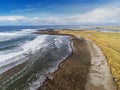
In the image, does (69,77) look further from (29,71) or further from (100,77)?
(29,71)

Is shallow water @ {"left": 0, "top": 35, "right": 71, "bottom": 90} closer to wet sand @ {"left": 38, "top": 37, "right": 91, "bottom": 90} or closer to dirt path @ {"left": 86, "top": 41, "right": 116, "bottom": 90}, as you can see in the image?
wet sand @ {"left": 38, "top": 37, "right": 91, "bottom": 90}

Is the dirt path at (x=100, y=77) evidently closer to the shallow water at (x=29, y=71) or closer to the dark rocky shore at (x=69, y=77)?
the dark rocky shore at (x=69, y=77)

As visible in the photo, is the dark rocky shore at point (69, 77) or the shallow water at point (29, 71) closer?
the dark rocky shore at point (69, 77)

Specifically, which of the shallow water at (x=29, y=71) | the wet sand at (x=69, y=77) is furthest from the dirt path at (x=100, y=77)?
the shallow water at (x=29, y=71)

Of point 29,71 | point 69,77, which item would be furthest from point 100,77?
point 29,71

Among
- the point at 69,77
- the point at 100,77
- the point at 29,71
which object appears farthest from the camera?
the point at 29,71

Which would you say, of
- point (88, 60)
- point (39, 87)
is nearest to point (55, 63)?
point (88, 60)

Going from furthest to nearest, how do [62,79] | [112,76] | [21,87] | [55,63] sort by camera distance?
[55,63] < [112,76] < [62,79] < [21,87]

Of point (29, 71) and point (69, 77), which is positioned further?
point (29, 71)

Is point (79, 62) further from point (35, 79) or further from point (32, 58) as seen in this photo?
point (35, 79)

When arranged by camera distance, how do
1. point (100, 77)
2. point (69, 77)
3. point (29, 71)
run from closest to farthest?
point (69, 77), point (100, 77), point (29, 71)

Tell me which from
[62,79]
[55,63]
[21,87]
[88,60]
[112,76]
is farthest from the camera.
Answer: [88,60]
